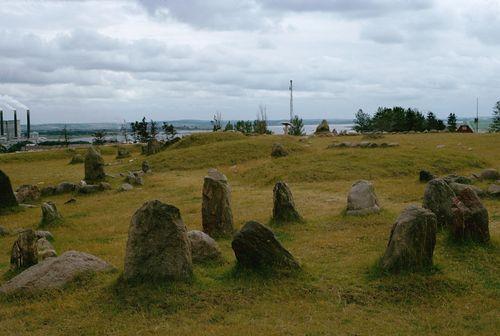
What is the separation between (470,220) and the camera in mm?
11312

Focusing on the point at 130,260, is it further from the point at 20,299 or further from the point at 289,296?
the point at 289,296

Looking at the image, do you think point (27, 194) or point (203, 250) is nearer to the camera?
point (203, 250)

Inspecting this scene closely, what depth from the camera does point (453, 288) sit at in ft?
31.0

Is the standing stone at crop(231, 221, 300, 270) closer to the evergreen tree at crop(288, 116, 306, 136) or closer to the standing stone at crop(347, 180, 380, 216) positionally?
the standing stone at crop(347, 180, 380, 216)

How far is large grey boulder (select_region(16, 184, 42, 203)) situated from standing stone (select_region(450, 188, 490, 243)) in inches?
699

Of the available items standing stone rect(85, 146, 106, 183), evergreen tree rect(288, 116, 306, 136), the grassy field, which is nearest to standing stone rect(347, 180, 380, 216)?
the grassy field

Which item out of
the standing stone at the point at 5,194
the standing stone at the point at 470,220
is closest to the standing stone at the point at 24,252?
the standing stone at the point at 470,220

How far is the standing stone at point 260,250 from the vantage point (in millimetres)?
10070

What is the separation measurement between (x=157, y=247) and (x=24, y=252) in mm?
3503

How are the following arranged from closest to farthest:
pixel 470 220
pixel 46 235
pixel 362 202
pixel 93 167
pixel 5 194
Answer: pixel 470 220 < pixel 46 235 < pixel 362 202 < pixel 5 194 < pixel 93 167

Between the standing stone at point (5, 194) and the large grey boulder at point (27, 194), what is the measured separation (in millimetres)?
2447

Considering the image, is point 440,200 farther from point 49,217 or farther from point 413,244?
point 49,217

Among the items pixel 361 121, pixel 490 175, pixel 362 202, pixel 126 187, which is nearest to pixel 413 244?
pixel 362 202

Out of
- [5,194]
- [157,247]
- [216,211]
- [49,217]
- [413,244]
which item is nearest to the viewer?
[157,247]
